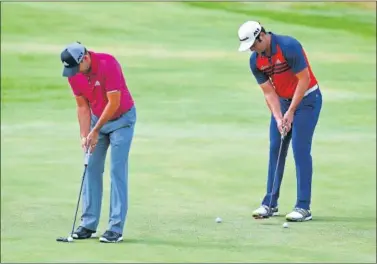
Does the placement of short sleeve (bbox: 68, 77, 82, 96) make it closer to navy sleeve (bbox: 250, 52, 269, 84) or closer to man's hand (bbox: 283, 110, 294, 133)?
navy sleeve (bbox: 250, 52, 269, 84)

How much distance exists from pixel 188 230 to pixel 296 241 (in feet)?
3.10

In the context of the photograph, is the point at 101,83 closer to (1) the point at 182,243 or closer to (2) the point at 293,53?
(1) the point at 182,243

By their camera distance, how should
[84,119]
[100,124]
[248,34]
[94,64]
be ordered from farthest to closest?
1. [248,34]
2. [84,119]
3. [100,124]
4. [94,64]

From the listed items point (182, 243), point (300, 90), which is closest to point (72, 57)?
point (182, 243)

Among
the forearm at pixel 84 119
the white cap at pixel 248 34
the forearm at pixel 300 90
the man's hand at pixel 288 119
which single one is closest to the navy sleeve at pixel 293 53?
the forearm at pixel 300 90

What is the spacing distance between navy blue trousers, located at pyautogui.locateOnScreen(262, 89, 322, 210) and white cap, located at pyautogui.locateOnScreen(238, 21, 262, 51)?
0.79 meters

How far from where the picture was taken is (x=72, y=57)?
1014 cm

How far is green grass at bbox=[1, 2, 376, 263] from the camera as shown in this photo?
10602mm

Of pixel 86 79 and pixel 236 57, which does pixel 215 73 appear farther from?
pixel 86 79

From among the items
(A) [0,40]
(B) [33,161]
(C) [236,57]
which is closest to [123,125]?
(B) [33,161]

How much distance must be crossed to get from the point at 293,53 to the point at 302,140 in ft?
2.59

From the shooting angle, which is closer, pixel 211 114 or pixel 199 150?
pixel 199 150

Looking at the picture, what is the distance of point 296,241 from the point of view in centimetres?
A: 1060

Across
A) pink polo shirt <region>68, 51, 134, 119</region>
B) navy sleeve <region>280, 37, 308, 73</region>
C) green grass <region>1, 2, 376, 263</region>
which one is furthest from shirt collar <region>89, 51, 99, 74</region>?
navy sleeve <region>280, 37, 308, 73</region>
